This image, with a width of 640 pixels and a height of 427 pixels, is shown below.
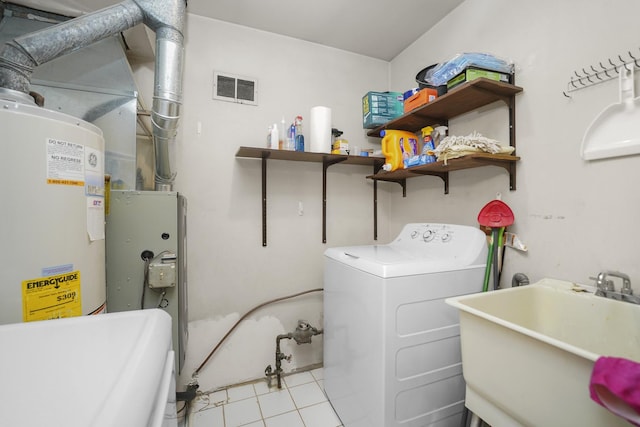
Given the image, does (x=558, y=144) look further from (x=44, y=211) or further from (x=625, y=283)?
(x=44, y=211)

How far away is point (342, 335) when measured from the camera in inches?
63.4

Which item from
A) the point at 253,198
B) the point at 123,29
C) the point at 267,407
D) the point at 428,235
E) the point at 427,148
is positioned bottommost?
the point at 267,407

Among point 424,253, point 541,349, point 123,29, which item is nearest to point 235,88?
point 123,29

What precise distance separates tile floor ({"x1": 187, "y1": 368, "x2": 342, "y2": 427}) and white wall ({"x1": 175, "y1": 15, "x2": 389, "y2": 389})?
0.38ft

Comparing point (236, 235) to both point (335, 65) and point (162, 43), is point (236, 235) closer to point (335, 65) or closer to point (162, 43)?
point (162, 43)

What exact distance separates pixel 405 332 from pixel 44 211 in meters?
1.43

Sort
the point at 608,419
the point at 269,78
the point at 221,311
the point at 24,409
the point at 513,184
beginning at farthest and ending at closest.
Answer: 1. the point at 269,78
2. the point at 221,311
3. the point at 513,184
4. the point at 608,419
5. the point at 24,409

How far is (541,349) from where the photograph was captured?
31.4 inches

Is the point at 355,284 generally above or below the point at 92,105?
below

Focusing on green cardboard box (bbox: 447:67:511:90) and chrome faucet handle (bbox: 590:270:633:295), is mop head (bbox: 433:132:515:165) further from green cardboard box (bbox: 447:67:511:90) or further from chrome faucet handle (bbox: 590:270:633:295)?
chrome faucet handle (bbox: 590:270:633:295)

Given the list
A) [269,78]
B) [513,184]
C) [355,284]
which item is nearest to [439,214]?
[513,184]

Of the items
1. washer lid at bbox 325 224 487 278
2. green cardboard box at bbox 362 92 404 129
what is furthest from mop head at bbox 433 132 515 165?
green cardboard box at bbox 362 92 404 129

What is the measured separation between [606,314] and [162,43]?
90.8 inches

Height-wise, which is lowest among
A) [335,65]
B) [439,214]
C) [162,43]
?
[439,214]
